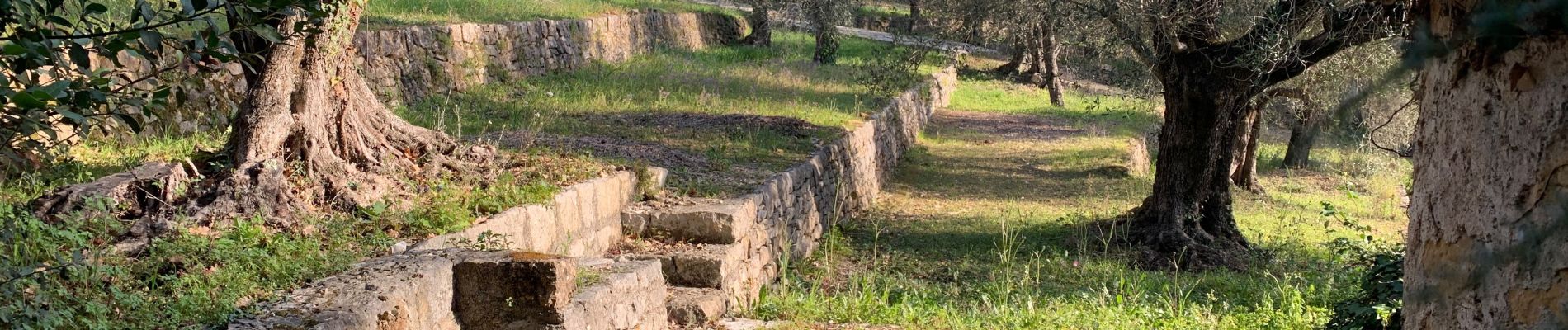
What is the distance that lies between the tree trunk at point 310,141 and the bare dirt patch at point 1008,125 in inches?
528

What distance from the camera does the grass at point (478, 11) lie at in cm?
1288

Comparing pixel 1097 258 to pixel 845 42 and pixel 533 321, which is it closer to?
pixel 533 321

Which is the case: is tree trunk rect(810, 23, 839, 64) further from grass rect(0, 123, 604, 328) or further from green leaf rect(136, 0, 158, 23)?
green leaf rect(136, 0, 158, 23)

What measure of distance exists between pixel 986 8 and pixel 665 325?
19.7ft

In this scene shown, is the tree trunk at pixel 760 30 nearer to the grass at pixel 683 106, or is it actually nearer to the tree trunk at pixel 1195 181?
the grass at pixel 683 106

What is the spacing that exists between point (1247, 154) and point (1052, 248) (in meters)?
6.36

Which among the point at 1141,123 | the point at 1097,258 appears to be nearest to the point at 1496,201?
the point at 1097,258

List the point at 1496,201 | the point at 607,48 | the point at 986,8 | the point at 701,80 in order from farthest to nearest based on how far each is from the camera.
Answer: the point at 607,48, the point at 701,80, the point at 986,8, the point at 1496,201

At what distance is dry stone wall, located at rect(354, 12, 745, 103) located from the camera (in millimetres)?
11352

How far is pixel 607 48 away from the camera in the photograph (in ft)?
57.2

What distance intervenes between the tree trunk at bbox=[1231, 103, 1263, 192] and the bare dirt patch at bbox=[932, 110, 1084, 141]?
3.28 metres

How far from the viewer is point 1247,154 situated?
1639 cm

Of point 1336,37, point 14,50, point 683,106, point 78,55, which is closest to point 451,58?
point 683,106

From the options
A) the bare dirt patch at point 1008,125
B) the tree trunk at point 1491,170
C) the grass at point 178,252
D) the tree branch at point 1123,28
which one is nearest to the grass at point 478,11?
the grass at point 178,252
